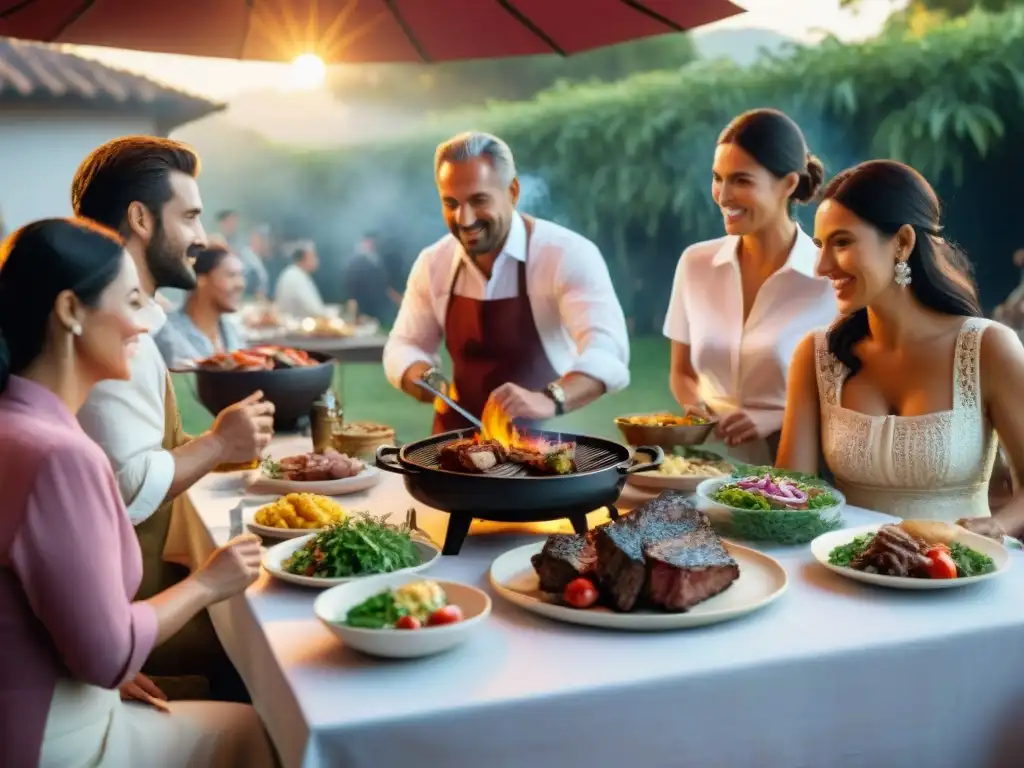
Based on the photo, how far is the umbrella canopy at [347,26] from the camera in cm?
342

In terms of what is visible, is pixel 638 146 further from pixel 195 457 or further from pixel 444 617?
pixel 444 617

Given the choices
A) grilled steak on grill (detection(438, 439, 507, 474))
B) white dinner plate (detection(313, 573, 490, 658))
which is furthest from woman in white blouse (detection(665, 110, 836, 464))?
white dinner plate (detection(313, 573, 490, 658))

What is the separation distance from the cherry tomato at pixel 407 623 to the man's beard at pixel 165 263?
149 cm

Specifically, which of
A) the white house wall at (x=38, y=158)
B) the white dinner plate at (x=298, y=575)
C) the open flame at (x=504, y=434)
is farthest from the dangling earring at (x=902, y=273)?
the white house wall at (x=38, y=158)

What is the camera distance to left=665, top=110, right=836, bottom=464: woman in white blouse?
3.38 meters

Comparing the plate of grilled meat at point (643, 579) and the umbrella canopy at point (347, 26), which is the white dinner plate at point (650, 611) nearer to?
the plate of grilled meat at point (643, 579)

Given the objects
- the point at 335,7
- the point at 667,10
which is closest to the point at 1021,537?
the point at 667,10

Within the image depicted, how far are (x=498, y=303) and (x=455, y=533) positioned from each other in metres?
1.84

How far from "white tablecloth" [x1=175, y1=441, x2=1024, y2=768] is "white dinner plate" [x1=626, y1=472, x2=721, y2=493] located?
746mm

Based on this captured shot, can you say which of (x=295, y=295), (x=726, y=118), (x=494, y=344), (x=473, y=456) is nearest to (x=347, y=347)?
(x=494, y=344)

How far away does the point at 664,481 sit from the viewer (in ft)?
8.57

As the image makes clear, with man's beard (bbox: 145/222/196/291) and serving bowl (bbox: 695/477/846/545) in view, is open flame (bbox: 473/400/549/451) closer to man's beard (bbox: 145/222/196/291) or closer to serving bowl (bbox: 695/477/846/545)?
serving bowl (bbox: 695/477/846/545)

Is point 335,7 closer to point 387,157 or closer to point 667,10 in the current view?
point 667,10

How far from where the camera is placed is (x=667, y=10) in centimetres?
322
